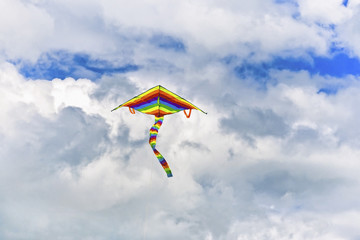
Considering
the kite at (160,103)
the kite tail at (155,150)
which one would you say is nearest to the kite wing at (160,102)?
the kite at (160,103)

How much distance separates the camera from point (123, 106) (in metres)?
61.9

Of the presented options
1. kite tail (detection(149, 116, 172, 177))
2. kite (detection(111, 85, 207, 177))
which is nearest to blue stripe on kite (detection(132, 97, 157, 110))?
kite (detection(111, 85, 207, 177))

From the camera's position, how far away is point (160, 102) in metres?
58.7

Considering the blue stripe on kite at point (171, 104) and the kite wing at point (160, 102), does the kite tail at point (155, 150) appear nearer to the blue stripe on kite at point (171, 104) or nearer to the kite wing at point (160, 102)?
the kite wing at point (160, 102)

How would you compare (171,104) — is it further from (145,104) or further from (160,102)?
(145,104)

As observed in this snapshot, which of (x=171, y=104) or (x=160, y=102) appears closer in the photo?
(x=160, y=102)

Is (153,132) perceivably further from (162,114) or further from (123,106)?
(123,106)

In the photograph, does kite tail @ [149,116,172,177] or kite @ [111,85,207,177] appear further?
kite @ [111,85,207,177]

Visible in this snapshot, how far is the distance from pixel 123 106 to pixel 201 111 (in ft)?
34.8

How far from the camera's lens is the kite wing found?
192 ft

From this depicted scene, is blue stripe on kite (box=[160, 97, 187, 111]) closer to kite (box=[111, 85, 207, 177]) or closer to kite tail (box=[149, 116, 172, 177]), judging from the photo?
kite (box=[111, 85, 207, 177])

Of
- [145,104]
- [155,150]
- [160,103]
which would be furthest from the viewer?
[145,104]

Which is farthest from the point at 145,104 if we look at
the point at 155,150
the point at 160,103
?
the point at 155,150

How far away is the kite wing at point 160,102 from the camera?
58.4 m
